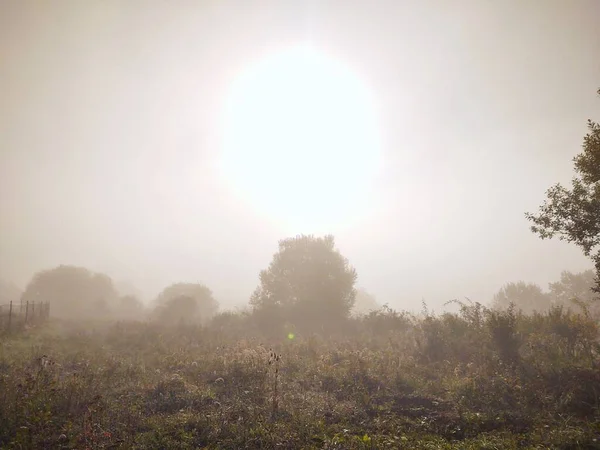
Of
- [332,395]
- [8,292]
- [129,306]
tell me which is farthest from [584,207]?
[8,292]

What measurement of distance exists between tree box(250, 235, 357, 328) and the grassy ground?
51.7ft

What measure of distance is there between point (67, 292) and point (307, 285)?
173 feet

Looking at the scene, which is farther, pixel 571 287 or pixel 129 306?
pixel 129 306

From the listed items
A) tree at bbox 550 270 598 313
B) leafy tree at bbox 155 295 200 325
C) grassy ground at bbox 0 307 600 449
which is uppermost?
tree at bbox 550 270 598 313

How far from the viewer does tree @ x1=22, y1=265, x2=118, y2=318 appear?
58.2 meters

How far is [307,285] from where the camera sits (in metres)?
37.5

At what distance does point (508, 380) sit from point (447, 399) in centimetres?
279

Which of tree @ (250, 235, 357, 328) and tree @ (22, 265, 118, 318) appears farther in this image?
tree @ (22, 265, 118, 318)

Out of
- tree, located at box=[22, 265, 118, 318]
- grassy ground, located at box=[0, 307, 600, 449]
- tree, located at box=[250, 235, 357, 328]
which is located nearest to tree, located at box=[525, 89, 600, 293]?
grassy ground, located at box=[0, 307, 600, 449]

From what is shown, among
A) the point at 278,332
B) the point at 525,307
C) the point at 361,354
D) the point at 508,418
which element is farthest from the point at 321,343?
the point at 525,307

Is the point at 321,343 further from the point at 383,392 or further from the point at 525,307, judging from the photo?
the point at 525,307

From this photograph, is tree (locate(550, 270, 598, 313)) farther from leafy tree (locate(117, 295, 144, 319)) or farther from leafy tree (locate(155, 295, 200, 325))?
leafy tree (locate(117, 295, 144, 319))

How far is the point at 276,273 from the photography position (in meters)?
39.6

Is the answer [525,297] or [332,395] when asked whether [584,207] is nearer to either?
[332,395]
